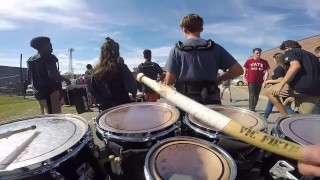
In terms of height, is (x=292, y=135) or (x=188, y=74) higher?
(x=188, y=74)

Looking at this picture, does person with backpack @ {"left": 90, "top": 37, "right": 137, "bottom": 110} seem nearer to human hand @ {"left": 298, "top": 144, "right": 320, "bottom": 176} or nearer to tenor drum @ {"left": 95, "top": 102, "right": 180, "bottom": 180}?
tenor drum @ {"left": 95, "top": 102, "right": 180, "bottom": 180}

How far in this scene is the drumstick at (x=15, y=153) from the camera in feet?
5.81

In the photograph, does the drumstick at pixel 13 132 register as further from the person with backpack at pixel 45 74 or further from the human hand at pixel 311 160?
the person with backpack at pixel 45 74

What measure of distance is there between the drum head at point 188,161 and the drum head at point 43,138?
584mm

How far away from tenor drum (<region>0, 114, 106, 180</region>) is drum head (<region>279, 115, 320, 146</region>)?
1.37 meters

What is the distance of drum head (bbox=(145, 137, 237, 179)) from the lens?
169 cm

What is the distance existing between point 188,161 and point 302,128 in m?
0.93

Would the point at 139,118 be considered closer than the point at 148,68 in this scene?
Yes

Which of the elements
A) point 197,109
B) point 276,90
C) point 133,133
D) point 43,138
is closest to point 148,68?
point 276,90

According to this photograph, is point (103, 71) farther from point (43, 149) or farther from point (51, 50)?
point (43, 149)

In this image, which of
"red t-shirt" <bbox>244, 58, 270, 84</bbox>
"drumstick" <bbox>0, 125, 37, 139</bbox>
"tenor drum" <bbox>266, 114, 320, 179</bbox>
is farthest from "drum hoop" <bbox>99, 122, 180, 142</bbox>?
"red t-shirt" <bbox>244, 58, 270, 84</bbox>

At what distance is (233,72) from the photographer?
3.25 m

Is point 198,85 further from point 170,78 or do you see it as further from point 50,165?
point 50,165

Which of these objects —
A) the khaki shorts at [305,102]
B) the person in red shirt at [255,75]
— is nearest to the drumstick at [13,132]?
the khaki shorts at [305,102]
